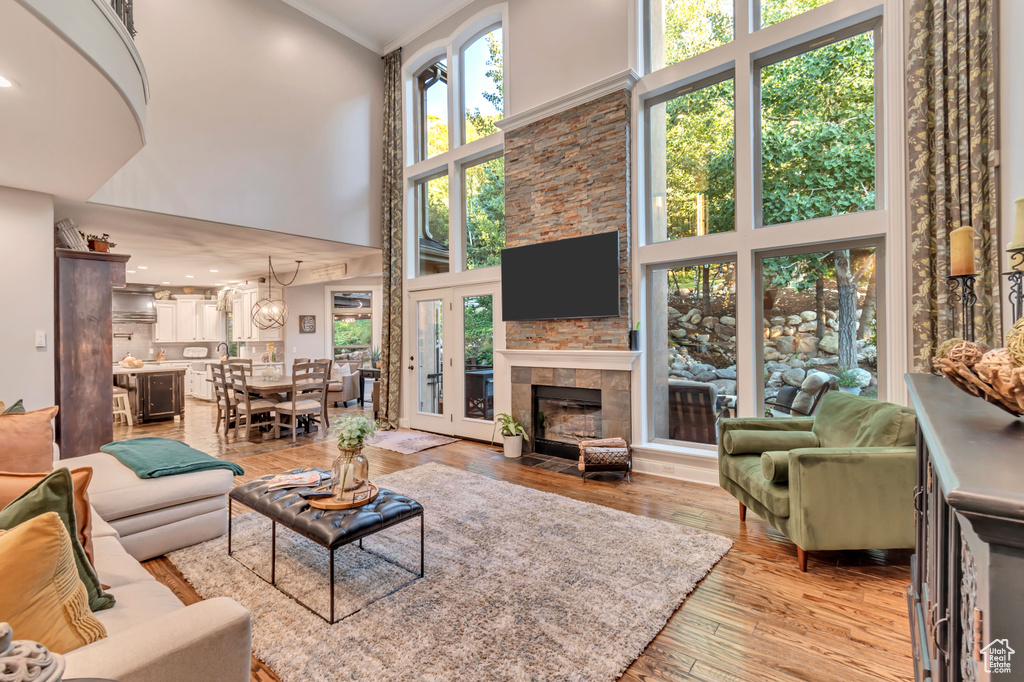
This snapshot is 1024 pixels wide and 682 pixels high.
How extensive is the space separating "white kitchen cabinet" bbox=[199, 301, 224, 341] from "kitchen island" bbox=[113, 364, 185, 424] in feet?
11.4

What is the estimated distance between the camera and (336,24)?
6348 millimetres

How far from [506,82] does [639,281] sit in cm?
287

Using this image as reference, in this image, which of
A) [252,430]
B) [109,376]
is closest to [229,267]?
[252,430]

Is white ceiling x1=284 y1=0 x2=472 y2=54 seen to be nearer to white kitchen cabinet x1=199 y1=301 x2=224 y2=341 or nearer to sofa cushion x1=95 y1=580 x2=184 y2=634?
sofa cushion x1=95 y1=580 x2=184 y2=634

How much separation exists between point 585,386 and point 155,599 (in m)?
3.76

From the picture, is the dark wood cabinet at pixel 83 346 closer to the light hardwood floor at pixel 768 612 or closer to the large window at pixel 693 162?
the light hardwood floor at pixel 768 612

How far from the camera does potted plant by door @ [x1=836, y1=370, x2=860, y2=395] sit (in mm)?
3616

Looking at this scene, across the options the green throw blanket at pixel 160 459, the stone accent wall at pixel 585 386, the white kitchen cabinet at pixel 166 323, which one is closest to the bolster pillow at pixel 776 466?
the stone accent wall at pixel 585 386

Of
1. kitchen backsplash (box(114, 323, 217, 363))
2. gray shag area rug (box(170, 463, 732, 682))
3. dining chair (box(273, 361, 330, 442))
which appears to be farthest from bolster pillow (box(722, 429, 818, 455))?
kitchen backsplash (box(114, 323, 217, 363))

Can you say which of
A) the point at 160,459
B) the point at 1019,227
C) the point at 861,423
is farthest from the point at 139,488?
the point at 1019,227

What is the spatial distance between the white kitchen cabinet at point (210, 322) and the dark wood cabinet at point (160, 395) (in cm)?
379

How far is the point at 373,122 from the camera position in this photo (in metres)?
6.88

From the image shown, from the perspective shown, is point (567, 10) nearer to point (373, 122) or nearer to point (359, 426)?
point (373, 122)

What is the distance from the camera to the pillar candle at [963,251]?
2428 mm
